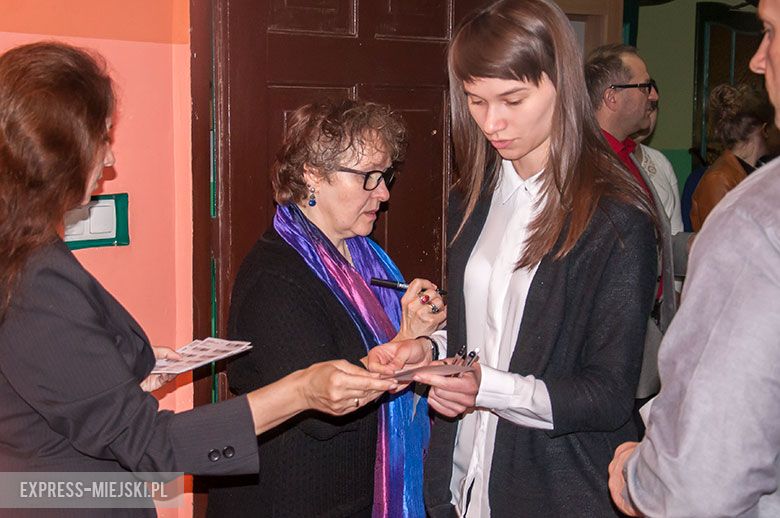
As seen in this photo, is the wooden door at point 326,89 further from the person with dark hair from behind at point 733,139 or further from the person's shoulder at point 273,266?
the person with dark hair from behind at point 733,139

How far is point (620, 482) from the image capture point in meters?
→ 1.58

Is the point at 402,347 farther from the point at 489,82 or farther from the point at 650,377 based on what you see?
the point at 650,377

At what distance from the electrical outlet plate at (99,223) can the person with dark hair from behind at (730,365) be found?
2056mm

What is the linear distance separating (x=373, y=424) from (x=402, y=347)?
1.15 ft

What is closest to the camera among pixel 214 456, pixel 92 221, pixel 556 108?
pixel 214 456

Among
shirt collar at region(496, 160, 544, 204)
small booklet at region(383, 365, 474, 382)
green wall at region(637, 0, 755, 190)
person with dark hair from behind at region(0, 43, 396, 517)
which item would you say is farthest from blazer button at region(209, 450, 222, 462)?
green wall at region(637, 0, 755, 190)

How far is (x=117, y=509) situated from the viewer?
2008mm

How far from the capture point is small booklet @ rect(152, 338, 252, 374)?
7.16ft

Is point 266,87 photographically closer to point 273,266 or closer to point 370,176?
point 370,176

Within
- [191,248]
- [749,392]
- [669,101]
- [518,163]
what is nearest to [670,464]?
[749,392]

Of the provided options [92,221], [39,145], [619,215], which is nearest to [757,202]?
[619,215]

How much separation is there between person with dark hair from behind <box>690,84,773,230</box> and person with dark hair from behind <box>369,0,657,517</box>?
9.07 feet

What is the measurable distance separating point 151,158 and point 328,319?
1011 millimetres

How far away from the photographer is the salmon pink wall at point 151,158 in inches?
116
